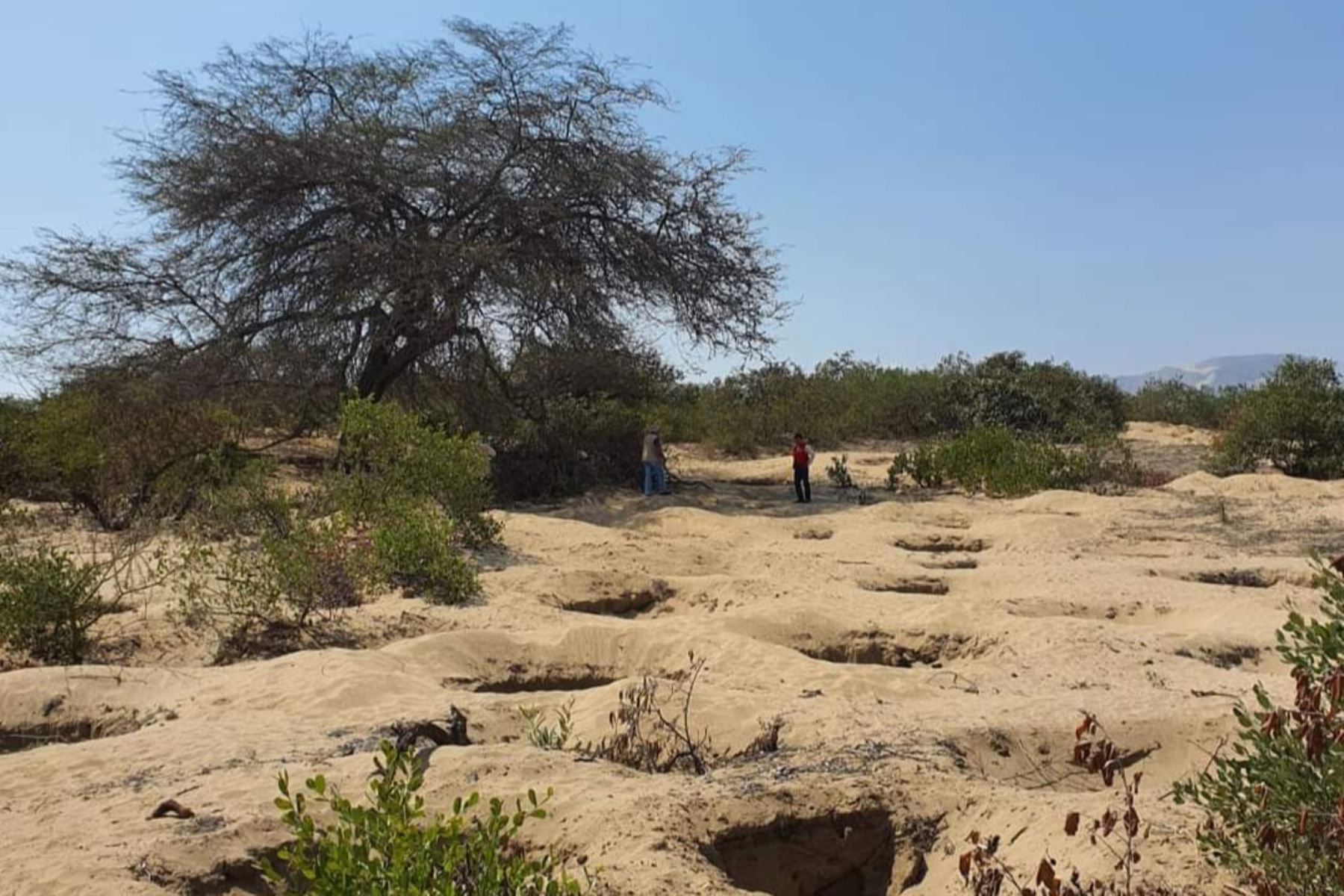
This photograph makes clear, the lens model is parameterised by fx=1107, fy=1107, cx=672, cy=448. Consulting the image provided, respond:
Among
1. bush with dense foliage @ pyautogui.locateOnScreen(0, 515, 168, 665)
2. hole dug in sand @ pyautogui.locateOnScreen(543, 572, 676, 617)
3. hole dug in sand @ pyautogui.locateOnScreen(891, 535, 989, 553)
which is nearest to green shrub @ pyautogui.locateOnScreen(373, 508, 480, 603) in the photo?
hole dug in sand @ pyautogui.locateOnScreen(543, 572, 676, 617)

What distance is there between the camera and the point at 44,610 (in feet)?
21.8

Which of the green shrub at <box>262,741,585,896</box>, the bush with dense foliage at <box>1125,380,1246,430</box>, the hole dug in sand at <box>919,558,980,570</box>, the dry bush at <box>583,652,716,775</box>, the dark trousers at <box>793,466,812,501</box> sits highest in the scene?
the bush with dense foliage at <box>1125,380,1246,430</box>

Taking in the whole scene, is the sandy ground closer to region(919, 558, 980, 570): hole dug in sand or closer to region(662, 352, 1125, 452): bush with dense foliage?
region(919, 558, 980, 570): hole dug in sand

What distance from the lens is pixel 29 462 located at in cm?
1291

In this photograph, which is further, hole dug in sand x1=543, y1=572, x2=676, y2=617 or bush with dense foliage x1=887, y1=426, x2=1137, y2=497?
bush with dense foliage x1=887, y1=426, x2=1137, y2=497

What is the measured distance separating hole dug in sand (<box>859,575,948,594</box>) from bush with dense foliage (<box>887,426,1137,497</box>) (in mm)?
5854

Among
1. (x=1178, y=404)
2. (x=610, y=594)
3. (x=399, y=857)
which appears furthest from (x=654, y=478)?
(x=1178, y=404)

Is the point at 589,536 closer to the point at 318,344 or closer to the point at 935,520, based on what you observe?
the point at 935,520

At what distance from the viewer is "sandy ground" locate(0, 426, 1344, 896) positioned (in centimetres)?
376

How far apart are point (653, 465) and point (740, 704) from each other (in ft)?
31.3

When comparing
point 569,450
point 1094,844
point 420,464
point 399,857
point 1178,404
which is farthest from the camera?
point 1178,404

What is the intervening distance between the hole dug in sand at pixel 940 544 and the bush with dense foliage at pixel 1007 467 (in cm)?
355

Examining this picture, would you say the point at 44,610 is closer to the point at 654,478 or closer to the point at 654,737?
the point at 654,737

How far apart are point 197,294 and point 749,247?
752cm
